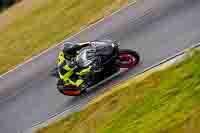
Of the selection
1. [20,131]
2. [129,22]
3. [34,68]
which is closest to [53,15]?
[34,68]

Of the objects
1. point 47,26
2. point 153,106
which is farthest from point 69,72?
point 47,26

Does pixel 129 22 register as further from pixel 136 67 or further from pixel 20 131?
pixel 20 131

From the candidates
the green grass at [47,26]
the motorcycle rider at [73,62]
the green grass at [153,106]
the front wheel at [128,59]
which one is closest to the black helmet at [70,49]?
the motorcycle rider at [73,62]

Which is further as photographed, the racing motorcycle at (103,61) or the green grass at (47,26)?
the green grass at (47,26)

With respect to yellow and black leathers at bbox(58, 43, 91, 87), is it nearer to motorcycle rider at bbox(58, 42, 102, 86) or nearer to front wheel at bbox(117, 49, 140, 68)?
motorcycle rider at bbox(58, 42, 102, 86)

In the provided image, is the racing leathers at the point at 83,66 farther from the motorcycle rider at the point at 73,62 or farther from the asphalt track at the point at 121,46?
the asphalt track at the point at 121,46

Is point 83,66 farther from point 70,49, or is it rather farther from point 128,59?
point 128,59

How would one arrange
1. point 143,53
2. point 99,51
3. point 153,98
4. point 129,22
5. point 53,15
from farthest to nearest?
point 53,15 < point 129,22 < point 143,53 < point 99,51 < point 153,98

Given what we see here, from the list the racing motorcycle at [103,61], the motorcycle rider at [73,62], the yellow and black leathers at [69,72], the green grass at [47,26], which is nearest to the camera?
the racing motorcycle at [103,61]

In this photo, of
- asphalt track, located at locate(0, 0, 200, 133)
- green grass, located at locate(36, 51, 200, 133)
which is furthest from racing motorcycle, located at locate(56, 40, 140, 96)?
green grass, located at locate(36, 51, 200, 133)
